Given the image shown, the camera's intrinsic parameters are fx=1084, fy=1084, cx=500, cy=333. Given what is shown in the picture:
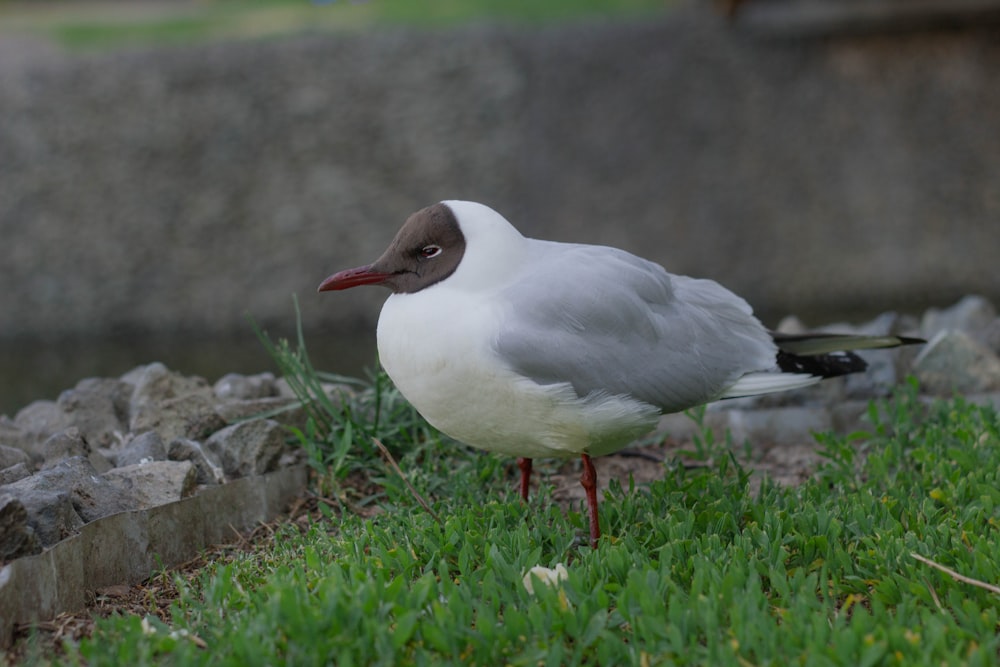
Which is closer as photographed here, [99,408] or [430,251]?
[430,251]

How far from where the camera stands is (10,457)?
270 cm

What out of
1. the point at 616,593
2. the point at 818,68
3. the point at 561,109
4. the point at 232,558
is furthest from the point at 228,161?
the point at 616,593

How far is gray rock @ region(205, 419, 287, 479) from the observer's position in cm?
292

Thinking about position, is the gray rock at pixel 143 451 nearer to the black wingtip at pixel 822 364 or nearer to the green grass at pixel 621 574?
the green grass at pixel 621 574

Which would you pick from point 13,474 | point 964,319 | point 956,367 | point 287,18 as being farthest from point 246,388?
point 287,18

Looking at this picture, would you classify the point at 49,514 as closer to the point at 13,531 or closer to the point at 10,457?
the point at 13,531

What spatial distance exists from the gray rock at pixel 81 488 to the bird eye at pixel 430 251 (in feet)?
2.92

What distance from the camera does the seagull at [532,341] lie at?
2346mm

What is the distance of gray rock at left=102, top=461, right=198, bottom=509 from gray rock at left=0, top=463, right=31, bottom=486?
18 cm

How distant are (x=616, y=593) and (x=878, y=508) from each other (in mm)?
776

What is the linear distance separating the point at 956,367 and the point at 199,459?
2491 mm

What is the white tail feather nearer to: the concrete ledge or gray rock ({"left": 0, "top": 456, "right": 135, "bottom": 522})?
the concrete ledge

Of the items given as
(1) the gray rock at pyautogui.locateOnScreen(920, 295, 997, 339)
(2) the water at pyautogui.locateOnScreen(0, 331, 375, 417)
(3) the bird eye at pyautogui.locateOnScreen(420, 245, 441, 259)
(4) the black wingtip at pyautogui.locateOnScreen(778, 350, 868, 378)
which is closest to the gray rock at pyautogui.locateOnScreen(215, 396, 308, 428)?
(3) the bird eye at pyautogui.locateOnScreen(420, 245, 441, 259)

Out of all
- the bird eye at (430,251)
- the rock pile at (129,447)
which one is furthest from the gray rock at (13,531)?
the bird eye at (430,251)
